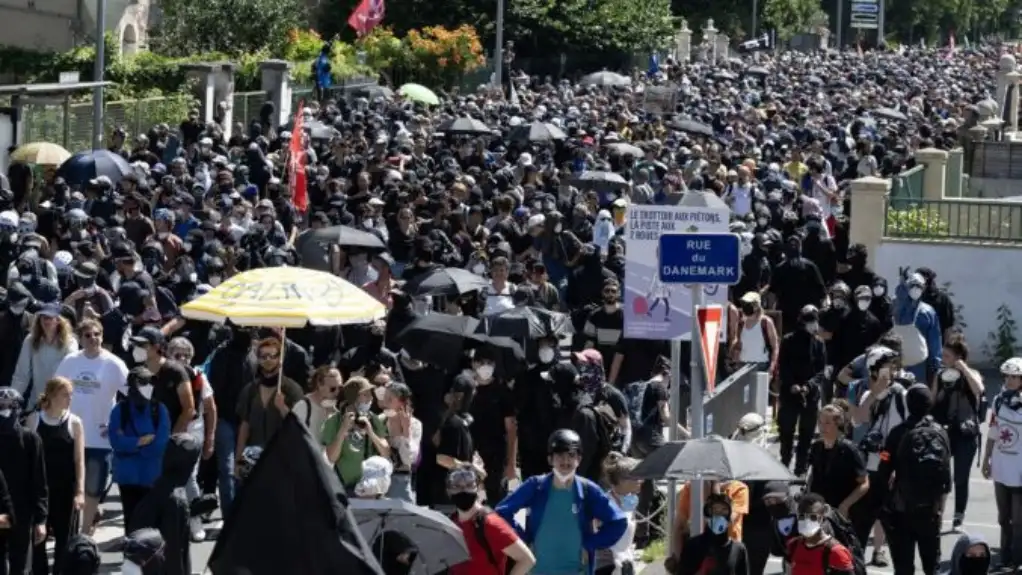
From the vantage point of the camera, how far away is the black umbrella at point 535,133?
32.6 metres

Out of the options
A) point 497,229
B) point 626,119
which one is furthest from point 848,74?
point 497,229

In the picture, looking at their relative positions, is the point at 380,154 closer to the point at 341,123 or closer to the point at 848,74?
the point at 341,123

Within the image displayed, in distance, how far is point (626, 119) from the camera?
124ft

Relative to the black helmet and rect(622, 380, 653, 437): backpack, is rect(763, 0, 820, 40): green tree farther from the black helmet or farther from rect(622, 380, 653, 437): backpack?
the black helmet

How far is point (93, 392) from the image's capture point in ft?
46.4

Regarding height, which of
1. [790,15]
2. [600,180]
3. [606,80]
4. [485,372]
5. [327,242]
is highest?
[790,15]

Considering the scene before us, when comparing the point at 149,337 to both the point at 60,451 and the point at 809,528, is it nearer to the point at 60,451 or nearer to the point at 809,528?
the point at 60,451

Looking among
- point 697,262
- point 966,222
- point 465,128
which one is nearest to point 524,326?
point 697,262

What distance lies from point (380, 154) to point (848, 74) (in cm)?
3599

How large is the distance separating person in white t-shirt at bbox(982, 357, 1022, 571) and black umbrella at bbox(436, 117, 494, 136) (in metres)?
18.5

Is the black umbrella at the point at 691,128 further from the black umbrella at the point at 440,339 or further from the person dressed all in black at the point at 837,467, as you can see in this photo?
the person dressed all in black at the point at 837,467

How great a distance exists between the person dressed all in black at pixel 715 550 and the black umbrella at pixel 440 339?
435 cm

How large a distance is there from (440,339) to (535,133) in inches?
680

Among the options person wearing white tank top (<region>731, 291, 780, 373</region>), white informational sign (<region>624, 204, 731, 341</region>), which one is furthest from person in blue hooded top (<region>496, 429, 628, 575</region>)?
person wearing white tank top (<region>731, 291, 780, 373</region>)
